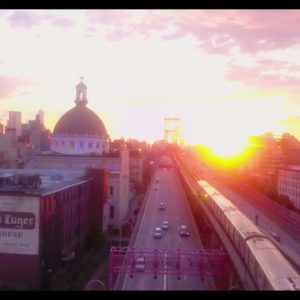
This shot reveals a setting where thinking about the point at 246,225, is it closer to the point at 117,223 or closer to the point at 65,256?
the point at 65,256

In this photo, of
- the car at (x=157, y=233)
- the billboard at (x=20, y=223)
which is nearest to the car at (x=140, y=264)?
the billboard at (x=20, y=223)

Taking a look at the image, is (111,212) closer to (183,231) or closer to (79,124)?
(183,231)

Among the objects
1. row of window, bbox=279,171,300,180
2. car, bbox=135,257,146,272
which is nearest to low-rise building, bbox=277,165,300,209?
row of window, bbox=279,171,300,180
